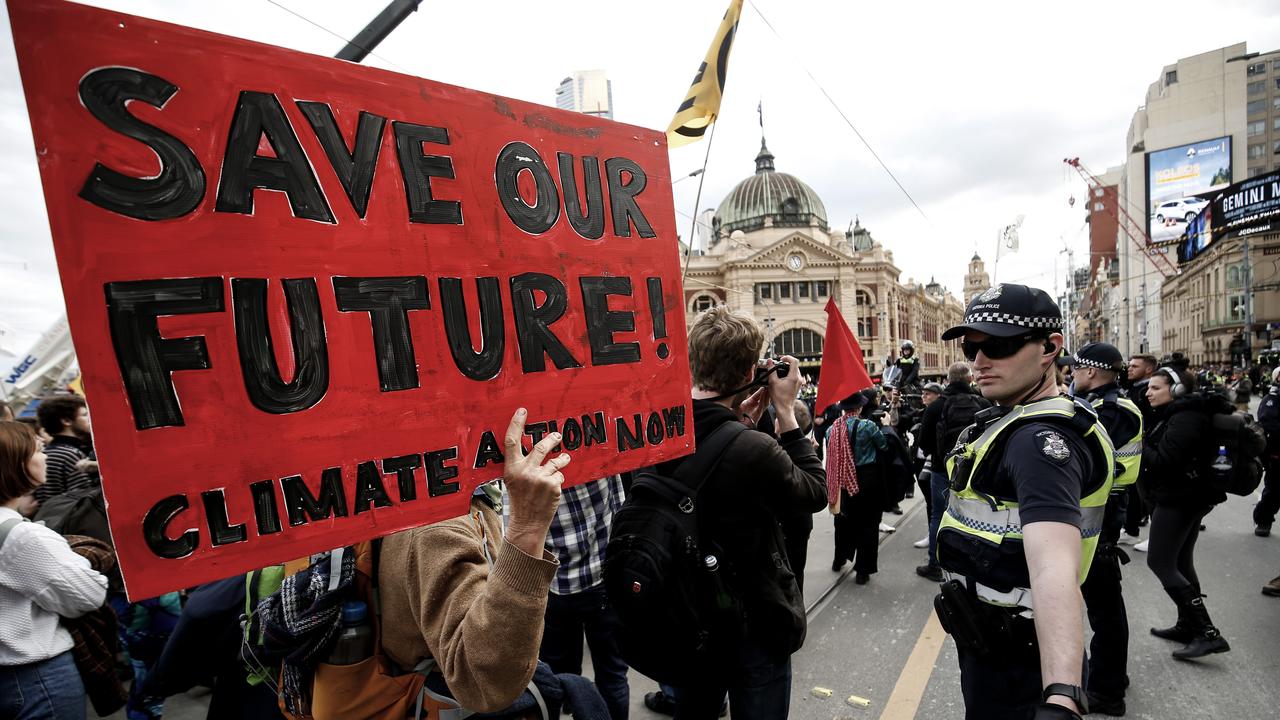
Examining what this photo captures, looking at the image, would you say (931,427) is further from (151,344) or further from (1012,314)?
(151,344)

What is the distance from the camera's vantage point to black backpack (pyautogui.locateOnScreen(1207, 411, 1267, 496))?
4230mm

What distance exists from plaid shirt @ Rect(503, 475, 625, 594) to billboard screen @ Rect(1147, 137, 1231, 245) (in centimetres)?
6558

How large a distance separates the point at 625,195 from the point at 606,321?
387 millimetres

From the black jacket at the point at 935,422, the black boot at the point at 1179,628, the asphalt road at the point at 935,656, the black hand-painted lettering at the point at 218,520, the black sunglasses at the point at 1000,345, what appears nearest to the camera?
the black hand-painted lettering at the point at 218,520

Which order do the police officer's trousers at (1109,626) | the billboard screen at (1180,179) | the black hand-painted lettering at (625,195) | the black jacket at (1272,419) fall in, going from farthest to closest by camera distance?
the billboard screen at (1180,179) → the black jacket at (1272,419) → the police officer's trousers at (1109,626) → the black hand-painted lettering at (625,195)

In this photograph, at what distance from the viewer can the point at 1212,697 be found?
3.38 meters

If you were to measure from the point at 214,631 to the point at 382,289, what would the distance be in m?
1.05

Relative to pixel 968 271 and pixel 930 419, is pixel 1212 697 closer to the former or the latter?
pixel 930 419

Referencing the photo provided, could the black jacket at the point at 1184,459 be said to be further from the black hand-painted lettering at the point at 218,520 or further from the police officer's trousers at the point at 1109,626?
the black hand-painted lettering at the point at 218,520

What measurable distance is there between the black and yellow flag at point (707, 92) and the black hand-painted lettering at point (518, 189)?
1027mm

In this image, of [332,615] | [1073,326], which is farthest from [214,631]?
[1073,326]

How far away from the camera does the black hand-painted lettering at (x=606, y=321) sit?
1676 millimetres

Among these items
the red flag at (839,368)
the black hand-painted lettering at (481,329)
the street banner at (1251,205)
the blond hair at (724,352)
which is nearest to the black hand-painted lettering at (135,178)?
the black hand-painted lettering at (481,329)

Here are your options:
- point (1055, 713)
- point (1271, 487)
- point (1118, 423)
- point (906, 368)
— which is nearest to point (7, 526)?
point (1055, 713)
